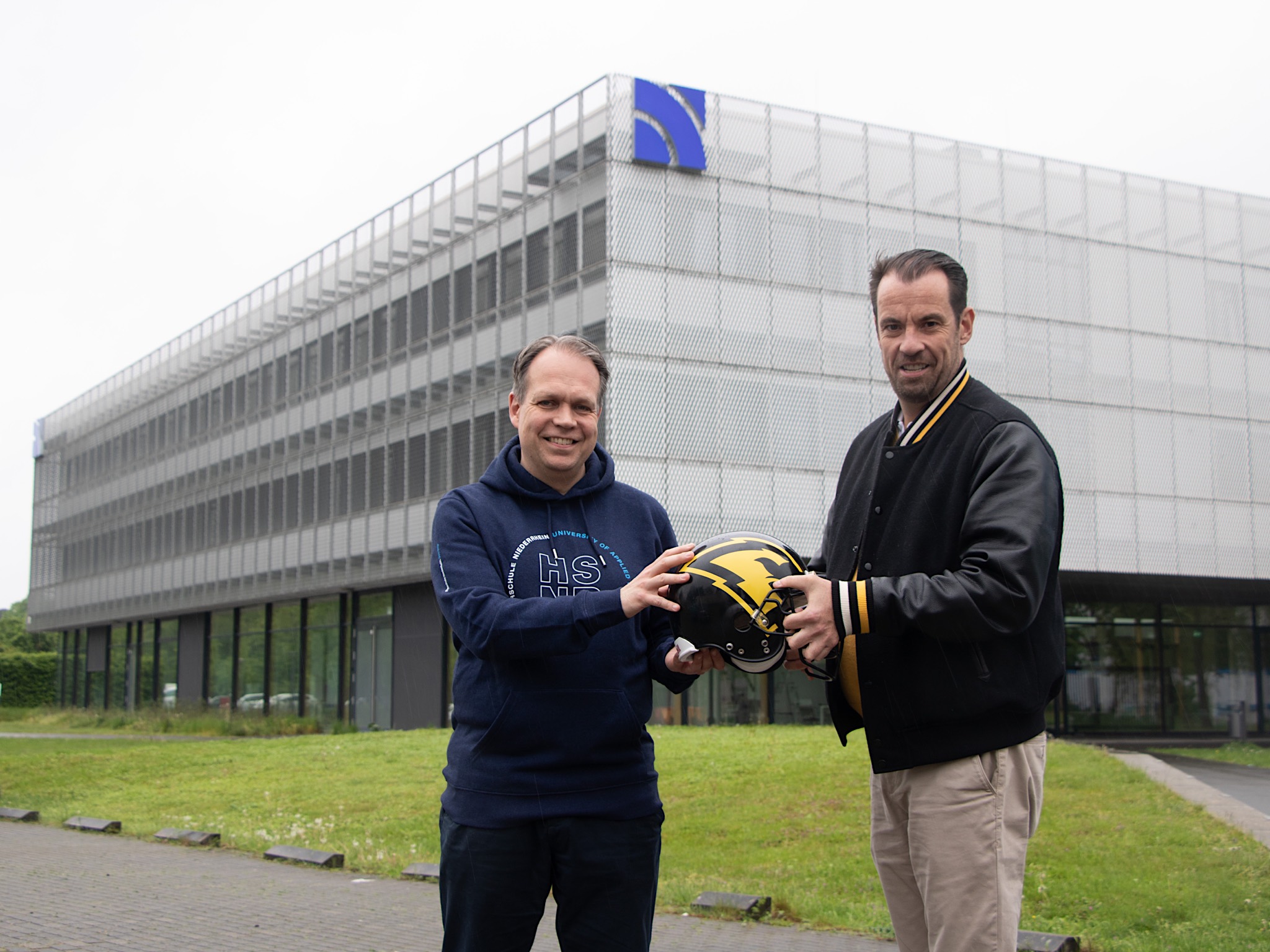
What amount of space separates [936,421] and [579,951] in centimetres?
179

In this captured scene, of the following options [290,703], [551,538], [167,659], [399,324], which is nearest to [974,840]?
[551,538]

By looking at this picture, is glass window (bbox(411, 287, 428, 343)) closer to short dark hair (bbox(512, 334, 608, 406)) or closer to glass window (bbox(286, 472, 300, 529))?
glass window (bbox(286, 472, 300, 529))

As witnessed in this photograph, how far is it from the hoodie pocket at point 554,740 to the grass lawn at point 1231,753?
73.6 feet

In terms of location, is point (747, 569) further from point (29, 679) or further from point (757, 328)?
point (29, 679)

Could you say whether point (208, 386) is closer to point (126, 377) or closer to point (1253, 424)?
point (126, 377)

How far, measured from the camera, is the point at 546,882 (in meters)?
3.79

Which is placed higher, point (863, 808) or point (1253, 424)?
point (1253, 424)

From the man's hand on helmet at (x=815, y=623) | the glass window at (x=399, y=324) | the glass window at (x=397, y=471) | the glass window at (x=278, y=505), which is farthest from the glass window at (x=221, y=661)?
the man's hand on helmet at (x=815, y=623)

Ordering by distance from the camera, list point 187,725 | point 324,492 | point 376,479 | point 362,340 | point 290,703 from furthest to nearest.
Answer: point 290,703
point 324,492
point 362,340
point 376,479
point 187,725

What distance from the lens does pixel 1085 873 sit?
877 centimetres

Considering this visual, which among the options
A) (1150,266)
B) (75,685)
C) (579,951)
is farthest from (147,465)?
(579,951)

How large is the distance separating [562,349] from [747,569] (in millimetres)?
842

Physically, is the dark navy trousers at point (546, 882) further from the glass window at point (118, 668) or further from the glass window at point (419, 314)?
the glass window at point (118, 668)

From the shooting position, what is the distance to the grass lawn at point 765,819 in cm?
781
